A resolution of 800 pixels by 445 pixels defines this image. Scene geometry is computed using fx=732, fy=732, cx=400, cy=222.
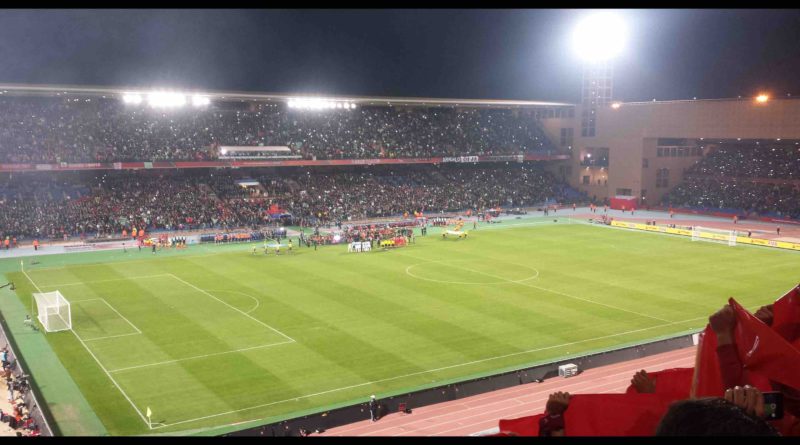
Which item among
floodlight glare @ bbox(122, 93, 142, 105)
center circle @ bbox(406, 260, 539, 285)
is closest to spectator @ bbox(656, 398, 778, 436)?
center circle @ bbox(406, 260, 539, 285)

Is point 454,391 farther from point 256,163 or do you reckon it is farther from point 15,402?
point 256,163

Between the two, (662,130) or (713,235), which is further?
(662,130)

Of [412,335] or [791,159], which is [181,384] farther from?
[791,159]

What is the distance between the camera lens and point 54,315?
28844 millimetres

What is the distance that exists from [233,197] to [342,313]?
34928mm

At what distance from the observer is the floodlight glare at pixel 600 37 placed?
76.4 m

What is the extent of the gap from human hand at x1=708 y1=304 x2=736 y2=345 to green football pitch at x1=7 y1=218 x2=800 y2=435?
1670 centimetres

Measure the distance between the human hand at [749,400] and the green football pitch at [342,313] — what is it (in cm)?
1746

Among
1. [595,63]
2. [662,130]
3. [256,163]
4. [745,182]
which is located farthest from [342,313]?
[595,63]

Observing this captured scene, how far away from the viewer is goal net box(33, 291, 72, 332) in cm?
2856

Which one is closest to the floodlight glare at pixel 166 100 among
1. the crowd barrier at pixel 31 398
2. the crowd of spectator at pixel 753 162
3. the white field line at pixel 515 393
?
the crowd barrier at pixel 31 398

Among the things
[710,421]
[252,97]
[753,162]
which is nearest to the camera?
[710,421]

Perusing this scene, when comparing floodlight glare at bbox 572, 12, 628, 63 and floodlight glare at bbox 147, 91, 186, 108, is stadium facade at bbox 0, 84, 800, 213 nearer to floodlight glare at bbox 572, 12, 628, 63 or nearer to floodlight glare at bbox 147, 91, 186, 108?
Answer: floodlight glare at bbox 147, 91, 186, 108
